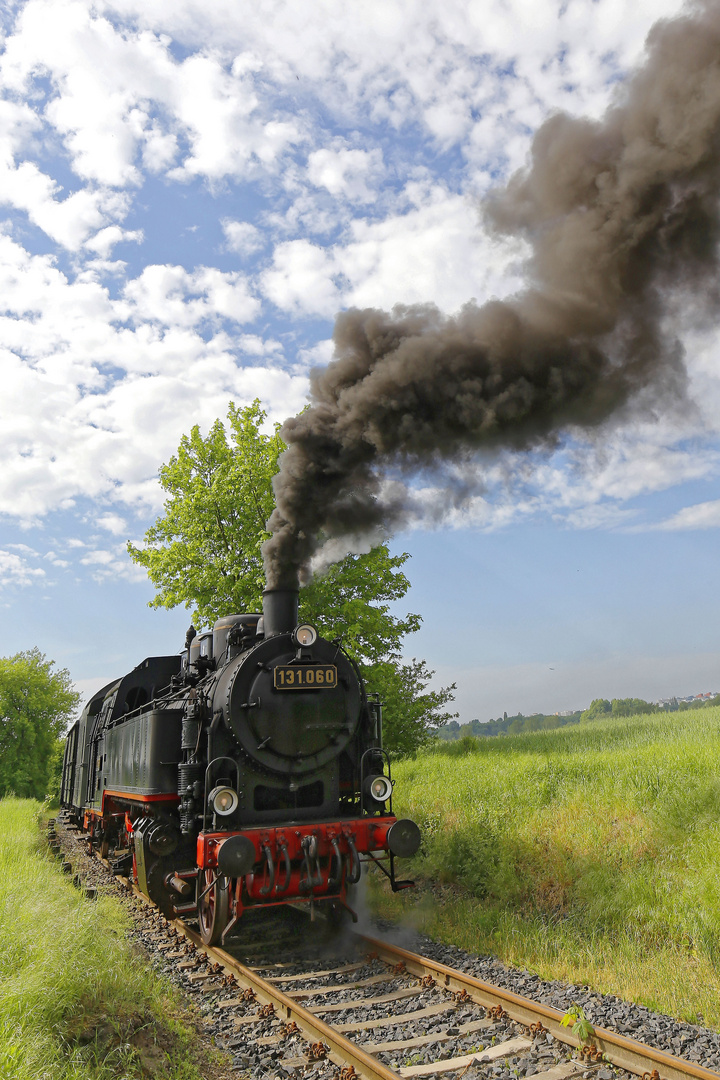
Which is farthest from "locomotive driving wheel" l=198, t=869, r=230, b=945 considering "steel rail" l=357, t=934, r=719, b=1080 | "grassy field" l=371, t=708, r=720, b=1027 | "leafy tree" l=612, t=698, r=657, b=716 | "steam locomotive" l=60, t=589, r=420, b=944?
"leafy tree" l=612, t=698, r=657, b=716

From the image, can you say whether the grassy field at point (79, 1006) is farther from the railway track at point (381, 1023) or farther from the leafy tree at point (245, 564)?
the leafy tree at point (245, 564)

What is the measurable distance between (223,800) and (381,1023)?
237 centimetres

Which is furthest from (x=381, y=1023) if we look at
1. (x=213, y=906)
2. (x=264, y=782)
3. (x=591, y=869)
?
(x=591, y=869)

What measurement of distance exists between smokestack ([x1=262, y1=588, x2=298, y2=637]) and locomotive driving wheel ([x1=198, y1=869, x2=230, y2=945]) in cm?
245

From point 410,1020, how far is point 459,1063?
0.76 meters

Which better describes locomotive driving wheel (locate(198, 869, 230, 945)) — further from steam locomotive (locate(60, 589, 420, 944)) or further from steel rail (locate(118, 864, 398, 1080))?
steel rail (locate(118, 864, 398, 1080))

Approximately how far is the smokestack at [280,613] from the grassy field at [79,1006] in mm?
3089

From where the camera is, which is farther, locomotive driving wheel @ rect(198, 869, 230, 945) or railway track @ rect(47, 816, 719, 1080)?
locomotive driving wheel @ rect(198, 869, 230, 945)

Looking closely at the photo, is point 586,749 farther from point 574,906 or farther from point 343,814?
point 343,814

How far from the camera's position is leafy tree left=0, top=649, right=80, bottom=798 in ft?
148

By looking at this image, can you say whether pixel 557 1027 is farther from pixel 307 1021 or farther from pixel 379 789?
pixel 379 789

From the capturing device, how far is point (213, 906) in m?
6.50

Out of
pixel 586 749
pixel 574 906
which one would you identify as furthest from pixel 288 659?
pixel 586 749

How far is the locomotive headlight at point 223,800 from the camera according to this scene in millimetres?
6477
